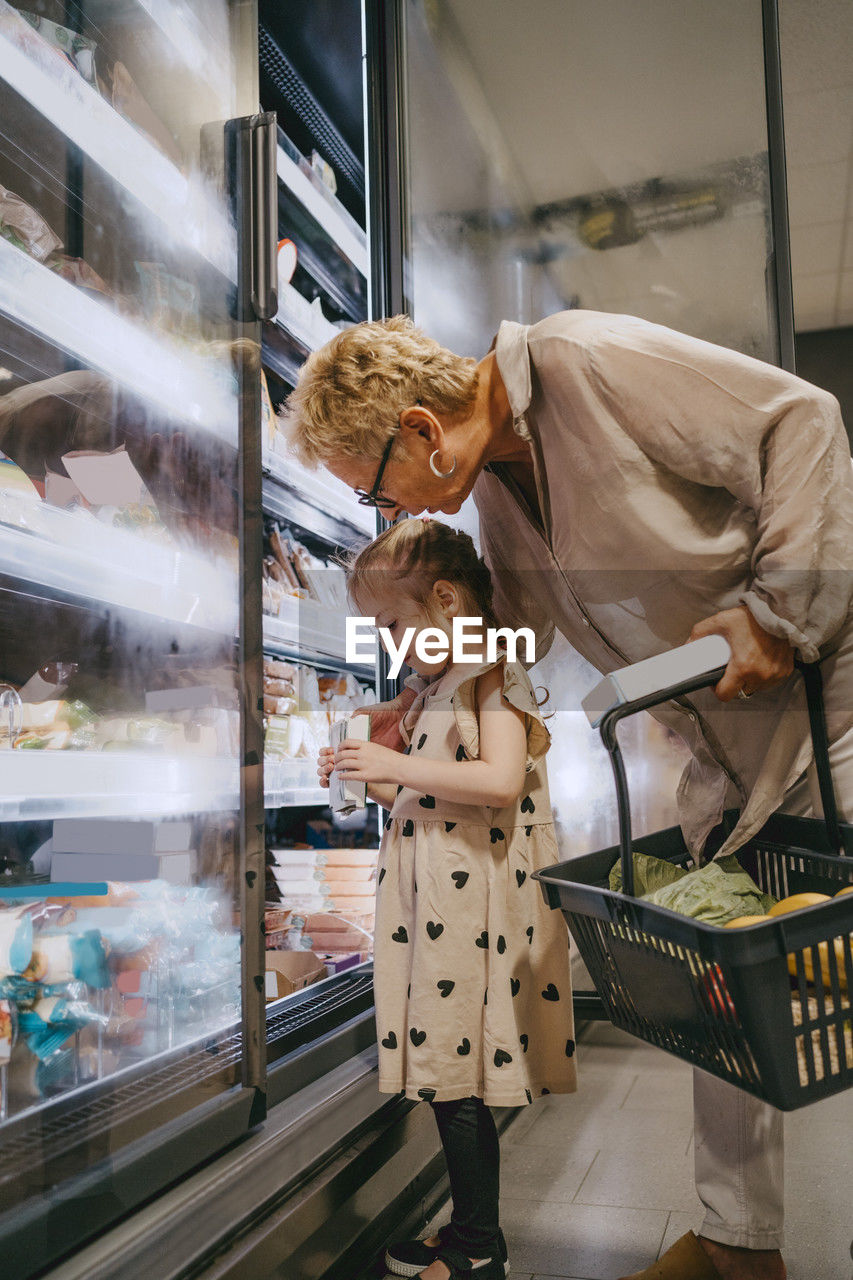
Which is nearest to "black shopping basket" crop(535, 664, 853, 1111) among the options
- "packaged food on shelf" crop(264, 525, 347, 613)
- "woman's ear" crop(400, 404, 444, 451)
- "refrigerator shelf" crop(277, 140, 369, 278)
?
"woman's ear" crop(400, 404, 444, 451)

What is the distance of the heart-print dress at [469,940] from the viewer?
135 cm

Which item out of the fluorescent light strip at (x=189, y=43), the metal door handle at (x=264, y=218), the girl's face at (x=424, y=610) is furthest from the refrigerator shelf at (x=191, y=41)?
the girl's face at (x=424, y=610)

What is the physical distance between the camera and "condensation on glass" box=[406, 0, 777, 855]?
2.20 metres

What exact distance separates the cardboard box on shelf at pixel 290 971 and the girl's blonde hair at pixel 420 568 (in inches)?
35.0

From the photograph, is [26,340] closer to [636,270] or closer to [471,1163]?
[471,1163]

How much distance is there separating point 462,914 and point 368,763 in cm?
27

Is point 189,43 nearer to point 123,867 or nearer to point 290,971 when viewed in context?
point 123,867

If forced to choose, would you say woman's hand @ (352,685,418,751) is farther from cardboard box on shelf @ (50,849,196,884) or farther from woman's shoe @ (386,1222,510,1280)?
woman's shoe @ (386,1222,510,1280)

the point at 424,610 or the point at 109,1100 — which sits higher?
the point at 424,610

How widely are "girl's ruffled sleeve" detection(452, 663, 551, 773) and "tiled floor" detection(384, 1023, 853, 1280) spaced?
2.58ft

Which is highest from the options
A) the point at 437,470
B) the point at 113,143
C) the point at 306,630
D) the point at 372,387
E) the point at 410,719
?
the point at 113,143

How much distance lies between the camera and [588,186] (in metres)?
2.38

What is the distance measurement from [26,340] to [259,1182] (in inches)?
45.7

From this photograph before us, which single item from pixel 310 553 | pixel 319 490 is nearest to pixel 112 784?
pixel 319 490
